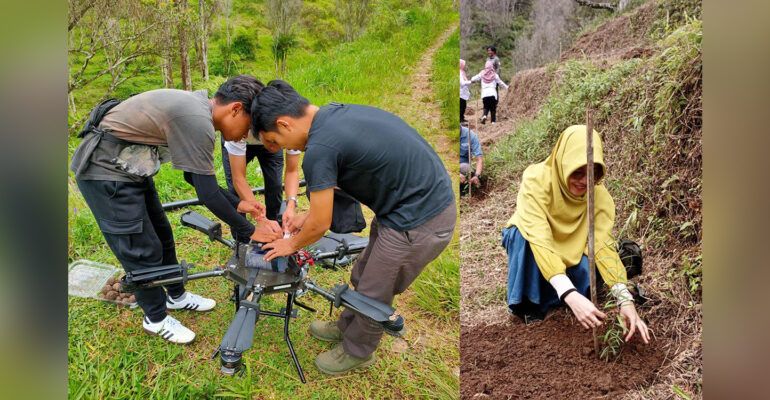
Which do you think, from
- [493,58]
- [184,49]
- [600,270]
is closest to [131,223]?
[184,49]

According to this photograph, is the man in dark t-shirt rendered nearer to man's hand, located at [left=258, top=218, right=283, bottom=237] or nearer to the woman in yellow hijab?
man's hand, located at [left=258, top=218, right=283, bottom=237]

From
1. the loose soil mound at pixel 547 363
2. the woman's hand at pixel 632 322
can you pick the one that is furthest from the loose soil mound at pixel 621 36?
the loose soil mound at pixel 547 363

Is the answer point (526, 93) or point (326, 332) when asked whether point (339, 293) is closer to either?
point (326, 332)

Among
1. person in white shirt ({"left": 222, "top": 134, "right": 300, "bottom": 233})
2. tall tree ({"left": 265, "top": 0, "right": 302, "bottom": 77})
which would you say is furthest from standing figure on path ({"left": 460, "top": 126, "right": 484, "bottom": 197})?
tall tree ({"left": 265, "top": 0, "right": 302, "bottom": 77})

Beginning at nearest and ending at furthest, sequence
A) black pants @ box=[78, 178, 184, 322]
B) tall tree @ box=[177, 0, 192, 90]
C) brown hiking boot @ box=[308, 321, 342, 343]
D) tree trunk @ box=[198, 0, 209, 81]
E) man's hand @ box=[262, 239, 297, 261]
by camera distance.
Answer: man's hand @ box=[262, 239, 297, 261] → black pants @ box=[78, 178, 184, 322] → brown hiking boot @ box=[308, 321, 342, 343] → tall tree @ box=[177, 0, 192, 90] → tree trunk @ box=[198, 0, 209, 81]

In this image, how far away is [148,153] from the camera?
1985 millimetres

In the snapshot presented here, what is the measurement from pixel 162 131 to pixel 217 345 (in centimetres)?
103

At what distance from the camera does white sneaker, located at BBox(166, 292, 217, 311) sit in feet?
8.17

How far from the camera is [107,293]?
Result: 2.50m

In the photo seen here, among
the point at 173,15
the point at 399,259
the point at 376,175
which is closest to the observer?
the point at 376,175
